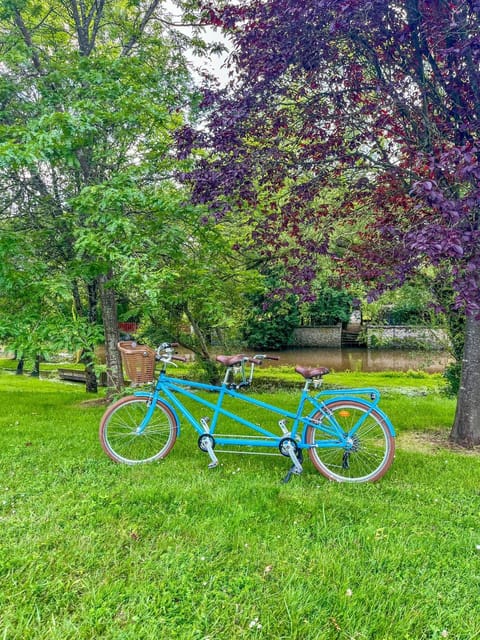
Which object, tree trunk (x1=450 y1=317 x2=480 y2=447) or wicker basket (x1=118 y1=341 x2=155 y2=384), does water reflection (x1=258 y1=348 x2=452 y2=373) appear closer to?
tree trunk (x1=450 y1=317 x2=480 y2=447)

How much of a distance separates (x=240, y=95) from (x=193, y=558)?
148 inches

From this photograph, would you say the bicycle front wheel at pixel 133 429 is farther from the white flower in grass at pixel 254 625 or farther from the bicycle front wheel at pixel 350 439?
the white flower in grass at pixel 254 625

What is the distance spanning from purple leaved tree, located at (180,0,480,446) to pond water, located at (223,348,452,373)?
10.8m

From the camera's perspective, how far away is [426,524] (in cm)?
239

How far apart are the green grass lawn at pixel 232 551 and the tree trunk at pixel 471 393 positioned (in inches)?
29.8

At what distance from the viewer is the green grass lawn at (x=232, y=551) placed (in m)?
1.60

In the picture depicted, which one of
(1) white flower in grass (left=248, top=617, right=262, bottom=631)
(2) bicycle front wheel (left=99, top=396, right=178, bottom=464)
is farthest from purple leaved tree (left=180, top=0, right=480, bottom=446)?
(1) white flower in grass (left=248, top=617, right=262, bottom=631)

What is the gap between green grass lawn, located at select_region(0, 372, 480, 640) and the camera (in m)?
1.60

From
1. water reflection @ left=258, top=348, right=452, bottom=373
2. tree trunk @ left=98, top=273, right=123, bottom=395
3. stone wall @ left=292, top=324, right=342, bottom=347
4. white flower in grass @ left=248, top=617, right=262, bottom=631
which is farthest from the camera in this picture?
stone wall @ left=292, top=324, right=342, bottom=347

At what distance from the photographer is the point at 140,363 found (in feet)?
11.0

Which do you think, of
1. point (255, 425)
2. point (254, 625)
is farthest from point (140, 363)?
point (254, 625)

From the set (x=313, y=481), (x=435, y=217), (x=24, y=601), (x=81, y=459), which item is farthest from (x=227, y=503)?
(x=435, y=217)

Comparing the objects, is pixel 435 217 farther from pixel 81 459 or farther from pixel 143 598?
pixel 81 459

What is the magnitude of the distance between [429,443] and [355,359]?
598 inches
